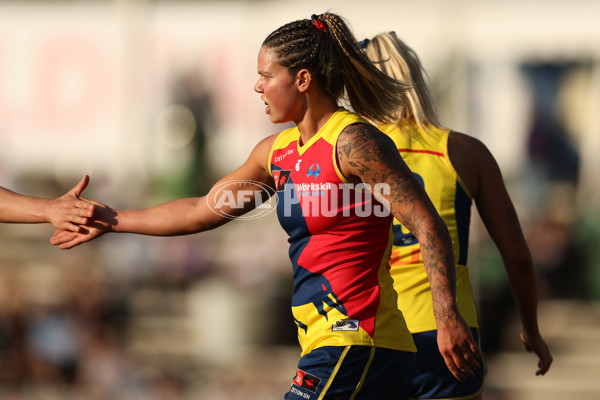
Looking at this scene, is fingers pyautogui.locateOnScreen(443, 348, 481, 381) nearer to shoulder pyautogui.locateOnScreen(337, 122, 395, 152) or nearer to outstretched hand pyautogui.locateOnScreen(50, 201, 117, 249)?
shoulder pyautogui.locateOnScreen(337, 122, 395, 152)

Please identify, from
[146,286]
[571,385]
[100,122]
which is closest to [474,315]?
[571,385]

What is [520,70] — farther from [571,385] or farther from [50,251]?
[50,251]

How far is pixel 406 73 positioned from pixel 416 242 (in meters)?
0.77

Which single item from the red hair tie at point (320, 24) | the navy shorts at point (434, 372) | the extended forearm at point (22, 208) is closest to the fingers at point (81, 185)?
the extended forearm at point (22, 208)

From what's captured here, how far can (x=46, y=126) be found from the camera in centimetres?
1644

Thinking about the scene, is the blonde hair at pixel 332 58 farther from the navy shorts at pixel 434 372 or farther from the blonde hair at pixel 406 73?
the navy shorts at pixel 434 372

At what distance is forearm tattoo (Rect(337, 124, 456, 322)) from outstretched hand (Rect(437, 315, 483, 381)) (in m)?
0.11

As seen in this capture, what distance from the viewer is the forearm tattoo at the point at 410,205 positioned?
3275 mm

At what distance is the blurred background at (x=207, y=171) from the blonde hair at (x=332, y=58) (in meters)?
8.41

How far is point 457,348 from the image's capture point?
318cm

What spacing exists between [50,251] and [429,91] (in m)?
11.4

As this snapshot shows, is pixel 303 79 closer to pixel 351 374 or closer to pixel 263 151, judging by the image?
pixel 263 151

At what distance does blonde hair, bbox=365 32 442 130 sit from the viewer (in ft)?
13.9

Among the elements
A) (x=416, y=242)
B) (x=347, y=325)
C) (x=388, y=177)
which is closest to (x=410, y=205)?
(x=388, y=177)
